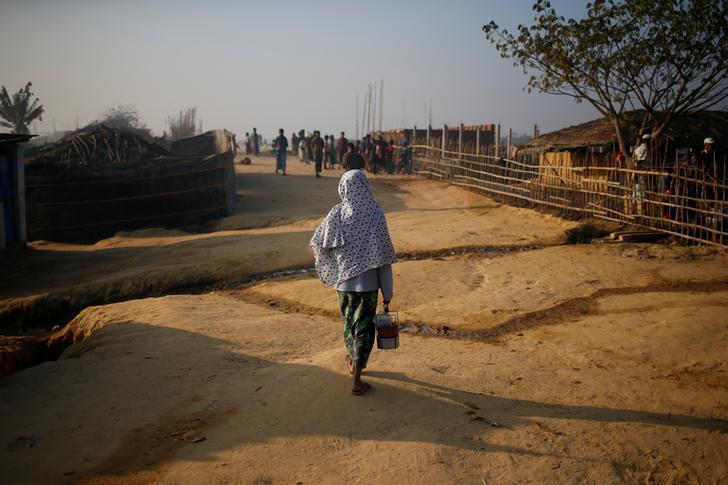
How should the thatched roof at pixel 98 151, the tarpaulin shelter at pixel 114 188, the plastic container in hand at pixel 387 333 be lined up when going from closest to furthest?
1. the plastic container in hand at pixel 387 333
2. the tarpaulin shelter at pixel 114 188
3. the thatched roof at pixel 98 151

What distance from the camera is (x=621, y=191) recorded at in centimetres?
980

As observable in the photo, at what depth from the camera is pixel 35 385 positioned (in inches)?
170

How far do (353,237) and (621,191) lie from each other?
7589 millimetres

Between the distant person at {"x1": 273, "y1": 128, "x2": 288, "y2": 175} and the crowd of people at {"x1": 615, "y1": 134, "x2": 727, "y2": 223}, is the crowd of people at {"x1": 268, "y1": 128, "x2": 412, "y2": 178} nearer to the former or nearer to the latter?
the distant person at {"x1": 273, "y1": 128, "x2": 288, "y2": 175}

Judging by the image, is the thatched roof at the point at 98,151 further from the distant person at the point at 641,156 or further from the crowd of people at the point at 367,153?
the distant person at the point at 641,156

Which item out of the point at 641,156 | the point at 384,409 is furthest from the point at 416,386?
the point at 641,156

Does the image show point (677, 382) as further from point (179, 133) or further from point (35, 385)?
point (179, 133)

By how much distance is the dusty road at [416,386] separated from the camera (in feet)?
9.94

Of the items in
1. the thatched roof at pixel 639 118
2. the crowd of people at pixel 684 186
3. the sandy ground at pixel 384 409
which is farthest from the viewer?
the thatched roof at pixel 639 118

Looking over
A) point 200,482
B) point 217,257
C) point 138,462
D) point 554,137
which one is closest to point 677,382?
A: point 200,482

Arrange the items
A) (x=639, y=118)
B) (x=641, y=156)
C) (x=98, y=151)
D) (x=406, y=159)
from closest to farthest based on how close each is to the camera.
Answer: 1. (x=641, y=156)
2. (x=639, y=118)
3. (x=98, y=151)
4. (x=406, y=159)

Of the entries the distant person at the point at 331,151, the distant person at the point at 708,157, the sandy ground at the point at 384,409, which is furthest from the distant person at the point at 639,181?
the distant person at the point at 331,151

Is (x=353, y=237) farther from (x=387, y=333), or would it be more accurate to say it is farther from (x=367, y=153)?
(x=367, y=153)

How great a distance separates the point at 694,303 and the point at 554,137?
8511mm
